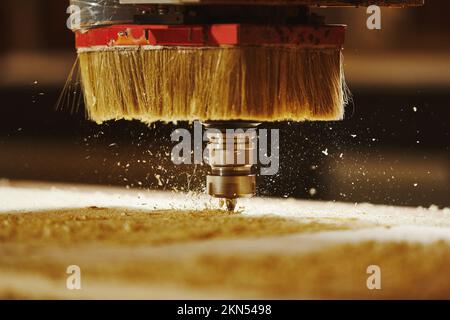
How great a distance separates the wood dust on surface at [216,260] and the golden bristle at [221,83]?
19 cm

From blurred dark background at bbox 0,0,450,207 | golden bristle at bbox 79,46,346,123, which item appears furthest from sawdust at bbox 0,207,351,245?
blurred dark background at bbox 0,0,450,207

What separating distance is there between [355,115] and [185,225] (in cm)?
79

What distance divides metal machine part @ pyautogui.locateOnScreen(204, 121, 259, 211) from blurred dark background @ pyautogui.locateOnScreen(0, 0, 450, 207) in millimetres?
512

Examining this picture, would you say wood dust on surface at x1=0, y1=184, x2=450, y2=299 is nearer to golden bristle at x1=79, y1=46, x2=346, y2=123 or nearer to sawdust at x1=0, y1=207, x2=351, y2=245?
sawdust at x1=0, y1=207, x2=351, y2=245

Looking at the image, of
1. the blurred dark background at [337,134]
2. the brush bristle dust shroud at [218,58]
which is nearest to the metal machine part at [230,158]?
the brush bristle dust shroud at [218,58]

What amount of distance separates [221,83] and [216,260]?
1.29ft

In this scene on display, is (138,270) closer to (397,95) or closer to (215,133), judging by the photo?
(215,133)

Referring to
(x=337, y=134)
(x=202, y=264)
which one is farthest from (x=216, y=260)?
(x=337, y=134)

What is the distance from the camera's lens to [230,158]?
5.18 ft

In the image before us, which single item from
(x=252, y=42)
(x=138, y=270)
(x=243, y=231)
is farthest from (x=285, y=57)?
(x=138, y=270)

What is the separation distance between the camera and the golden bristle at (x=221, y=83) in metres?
1.56

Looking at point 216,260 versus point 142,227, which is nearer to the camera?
point 216,260

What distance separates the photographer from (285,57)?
158cm

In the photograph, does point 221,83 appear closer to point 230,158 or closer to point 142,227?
point 230,158
